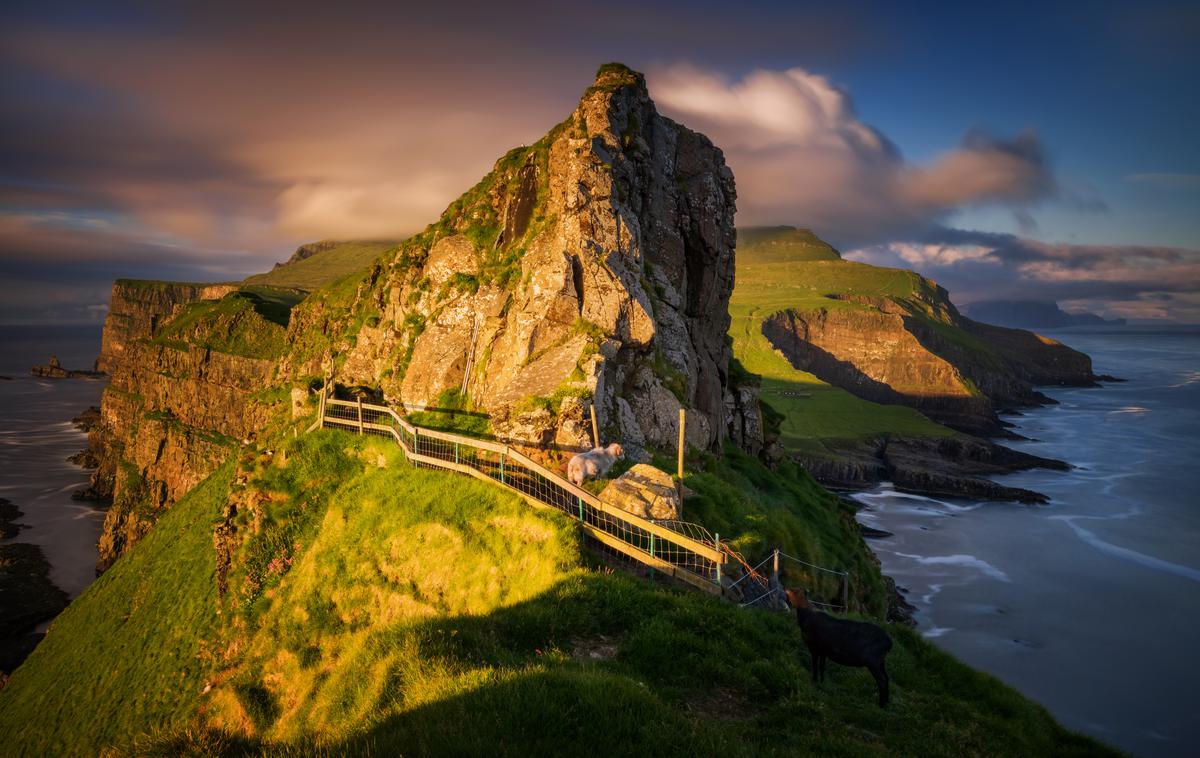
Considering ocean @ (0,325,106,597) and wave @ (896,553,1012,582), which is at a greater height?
wave @ (896,553,1012,582)

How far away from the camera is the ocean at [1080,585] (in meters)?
37.1

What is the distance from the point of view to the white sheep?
730 inches

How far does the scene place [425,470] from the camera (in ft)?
63.9

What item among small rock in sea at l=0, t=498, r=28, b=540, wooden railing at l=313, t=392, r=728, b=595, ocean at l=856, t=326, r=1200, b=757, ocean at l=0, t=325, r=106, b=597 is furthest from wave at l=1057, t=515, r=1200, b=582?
small rock in sea at l=0, t=498, r=28, b=540

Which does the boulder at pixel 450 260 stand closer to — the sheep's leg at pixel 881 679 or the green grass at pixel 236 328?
the sheep's leg at pixel 881 679

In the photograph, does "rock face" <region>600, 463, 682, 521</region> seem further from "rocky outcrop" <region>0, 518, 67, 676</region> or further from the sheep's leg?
"rocky outcrop" <region>0, 518, 67, 676</region>

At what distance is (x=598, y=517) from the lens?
614 inches

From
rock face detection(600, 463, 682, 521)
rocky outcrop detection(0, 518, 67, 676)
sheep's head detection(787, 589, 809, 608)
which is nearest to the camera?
sheep's head detection(787, 589, 809, 608)

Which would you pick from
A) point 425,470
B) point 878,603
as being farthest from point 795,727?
point 878,603

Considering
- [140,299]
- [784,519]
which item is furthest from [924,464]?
[140,299]

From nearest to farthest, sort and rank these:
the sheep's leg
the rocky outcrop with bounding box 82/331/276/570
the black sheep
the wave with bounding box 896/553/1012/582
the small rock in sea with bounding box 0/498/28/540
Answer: the sheep's leg < the black sheep < the wave with bounding box 896/553/1012/582 < the small rock in sea with bounding box 0/498/28/540 < the rocky outcrop with bounding box 82/331/276/570

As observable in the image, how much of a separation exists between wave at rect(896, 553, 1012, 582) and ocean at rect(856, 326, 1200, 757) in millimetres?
226

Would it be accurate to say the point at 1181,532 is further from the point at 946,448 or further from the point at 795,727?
the point at 795,727

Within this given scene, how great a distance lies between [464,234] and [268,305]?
94.8 metres
